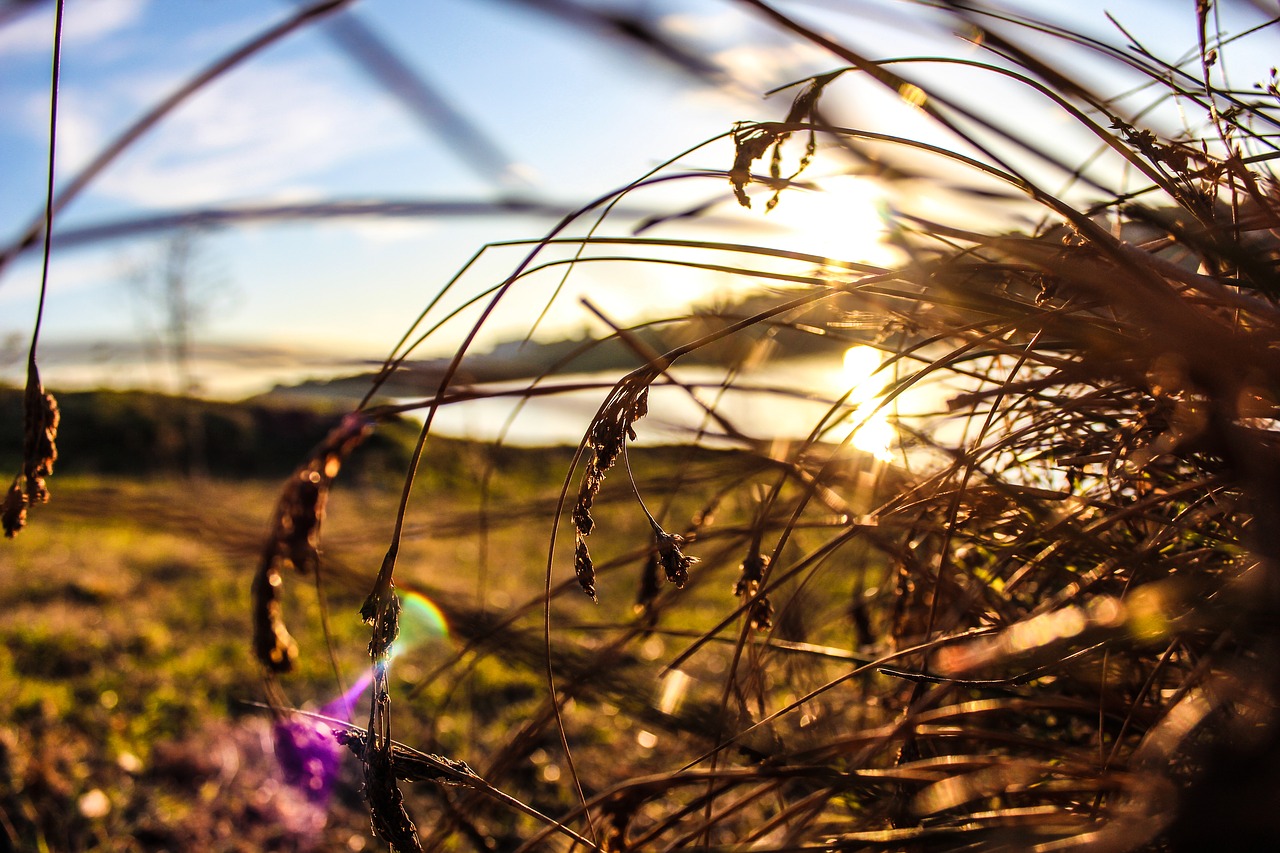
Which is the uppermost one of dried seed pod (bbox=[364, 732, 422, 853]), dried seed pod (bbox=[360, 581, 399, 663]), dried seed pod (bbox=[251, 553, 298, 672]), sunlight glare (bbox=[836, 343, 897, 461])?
sunlight glare (bbox=[836, 343, 897, 461])

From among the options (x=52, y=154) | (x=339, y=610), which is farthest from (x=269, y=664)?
(x=339, y=610)

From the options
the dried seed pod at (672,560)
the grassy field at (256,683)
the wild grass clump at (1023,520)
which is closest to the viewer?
the wild grass clump at (1023,520)

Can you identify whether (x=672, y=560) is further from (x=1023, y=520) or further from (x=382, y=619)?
(x=1023, y=520)

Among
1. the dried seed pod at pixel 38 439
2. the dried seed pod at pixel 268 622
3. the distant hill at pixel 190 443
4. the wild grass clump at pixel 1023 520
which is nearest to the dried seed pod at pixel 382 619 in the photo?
the wild grass clump at pixel 1023 520

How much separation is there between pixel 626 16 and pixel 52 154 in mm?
321

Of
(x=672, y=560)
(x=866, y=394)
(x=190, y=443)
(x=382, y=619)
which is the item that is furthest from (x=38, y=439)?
(x=190, y=443)

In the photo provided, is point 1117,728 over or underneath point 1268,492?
underneath

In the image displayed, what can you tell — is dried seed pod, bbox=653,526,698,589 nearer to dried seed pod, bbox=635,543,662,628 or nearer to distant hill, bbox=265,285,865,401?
distant hill, bbox=265,285,865,401

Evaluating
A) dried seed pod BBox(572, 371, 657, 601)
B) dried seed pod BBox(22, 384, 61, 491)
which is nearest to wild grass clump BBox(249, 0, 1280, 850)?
dried seed pod BBox(572, 371, 657, 601)

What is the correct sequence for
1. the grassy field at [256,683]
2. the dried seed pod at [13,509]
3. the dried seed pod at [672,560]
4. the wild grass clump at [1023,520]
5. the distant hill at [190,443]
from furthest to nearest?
the distant hill at [190,443] < the grassy field at [256,683] < the dried seed pod at [13,509] < the dried seed pod at [672,560] < the wild grass clump at [1023,520]

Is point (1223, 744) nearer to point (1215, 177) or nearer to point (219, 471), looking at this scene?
point (1215, 177)

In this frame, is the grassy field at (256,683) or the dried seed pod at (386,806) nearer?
the dried seed pod at (386,806)

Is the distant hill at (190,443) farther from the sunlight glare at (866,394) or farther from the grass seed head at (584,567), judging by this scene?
the grass seed head at (584,567)

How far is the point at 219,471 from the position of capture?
10469 millimetres
